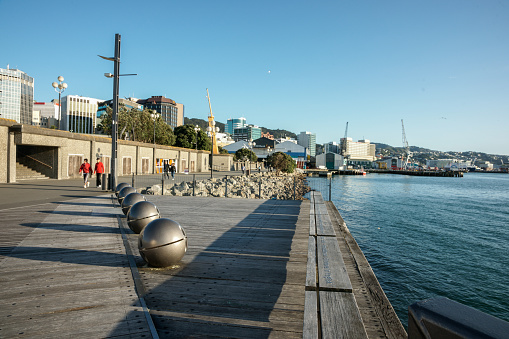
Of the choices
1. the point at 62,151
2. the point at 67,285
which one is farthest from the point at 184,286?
the point at 62,151

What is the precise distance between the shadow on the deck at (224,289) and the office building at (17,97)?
160 metres

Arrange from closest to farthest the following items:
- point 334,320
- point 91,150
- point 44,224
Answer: point 334,320, point 44,224, point 91,150

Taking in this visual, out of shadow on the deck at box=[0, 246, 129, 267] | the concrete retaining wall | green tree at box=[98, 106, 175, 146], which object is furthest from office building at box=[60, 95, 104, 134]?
shadow on the deck at box=[0, 246, 129, 267]

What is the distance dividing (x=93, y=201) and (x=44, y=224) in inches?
211

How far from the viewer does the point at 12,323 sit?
150 inches

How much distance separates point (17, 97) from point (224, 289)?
624 ft

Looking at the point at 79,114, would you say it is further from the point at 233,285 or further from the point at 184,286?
the point at 233,285

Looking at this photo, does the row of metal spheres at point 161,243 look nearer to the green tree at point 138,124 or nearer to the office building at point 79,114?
the green tree at point 138,124

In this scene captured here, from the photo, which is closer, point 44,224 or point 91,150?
point 44,224

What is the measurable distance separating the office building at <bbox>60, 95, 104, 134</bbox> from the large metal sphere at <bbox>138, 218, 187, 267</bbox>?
17290 cm

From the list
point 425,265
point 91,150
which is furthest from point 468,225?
point 91,150

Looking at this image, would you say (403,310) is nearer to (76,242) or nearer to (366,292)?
(366,292)

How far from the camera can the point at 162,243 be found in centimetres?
569

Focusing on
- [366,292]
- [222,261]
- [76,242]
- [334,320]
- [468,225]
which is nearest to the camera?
[334,320]
